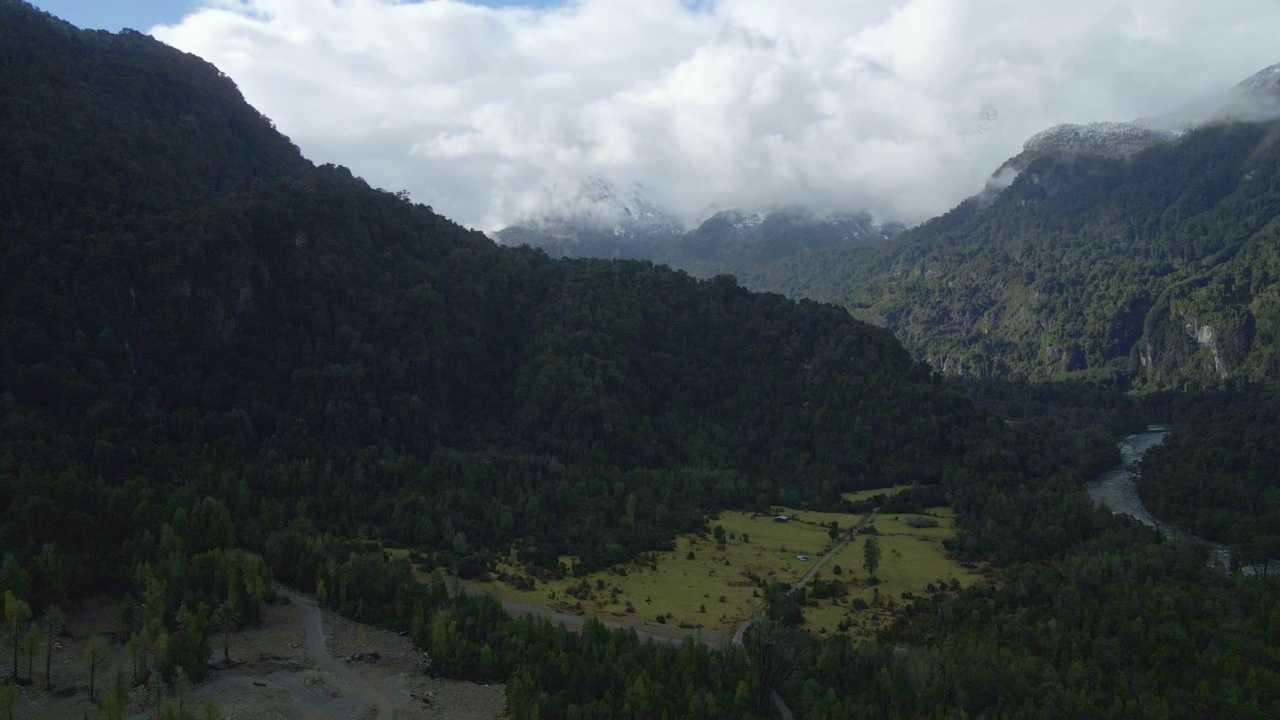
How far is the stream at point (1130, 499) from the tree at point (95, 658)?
11359 cm

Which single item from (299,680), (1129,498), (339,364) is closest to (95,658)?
(299,680)

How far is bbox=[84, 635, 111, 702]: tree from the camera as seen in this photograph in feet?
219

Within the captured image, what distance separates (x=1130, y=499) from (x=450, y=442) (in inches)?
4239

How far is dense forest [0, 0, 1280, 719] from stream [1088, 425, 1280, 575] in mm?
4583

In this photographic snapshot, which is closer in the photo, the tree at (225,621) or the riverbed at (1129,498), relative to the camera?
the tree at (225,621)

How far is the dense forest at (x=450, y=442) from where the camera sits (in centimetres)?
7431

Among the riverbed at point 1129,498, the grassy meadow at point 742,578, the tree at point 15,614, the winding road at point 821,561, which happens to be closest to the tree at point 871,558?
the grassy meadow at point 742,578

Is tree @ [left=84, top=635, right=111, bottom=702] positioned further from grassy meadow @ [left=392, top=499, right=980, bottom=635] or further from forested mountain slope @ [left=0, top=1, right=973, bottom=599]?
grassy meadow @ [left=392, top=499, right=980, bottom=635]

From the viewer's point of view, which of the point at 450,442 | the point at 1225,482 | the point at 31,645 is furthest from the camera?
the point at 450,442

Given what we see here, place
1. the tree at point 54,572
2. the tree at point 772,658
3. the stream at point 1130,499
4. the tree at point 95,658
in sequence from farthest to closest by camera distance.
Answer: the stream at point 1130,499 < the tree at point 54,572 < the tree at point 772,658 < the tree at point 95,658

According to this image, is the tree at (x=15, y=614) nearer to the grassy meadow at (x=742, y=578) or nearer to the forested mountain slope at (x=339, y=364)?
the forested mountain slope at (x=339, y=364)

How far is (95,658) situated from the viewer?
2719 inches

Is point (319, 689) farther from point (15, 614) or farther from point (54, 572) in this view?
point (54, 572)

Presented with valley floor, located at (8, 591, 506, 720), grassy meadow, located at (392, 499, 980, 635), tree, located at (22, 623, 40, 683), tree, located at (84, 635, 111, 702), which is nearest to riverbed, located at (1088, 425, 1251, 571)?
grassy meadow, located at (392, 499, 980, 635)
